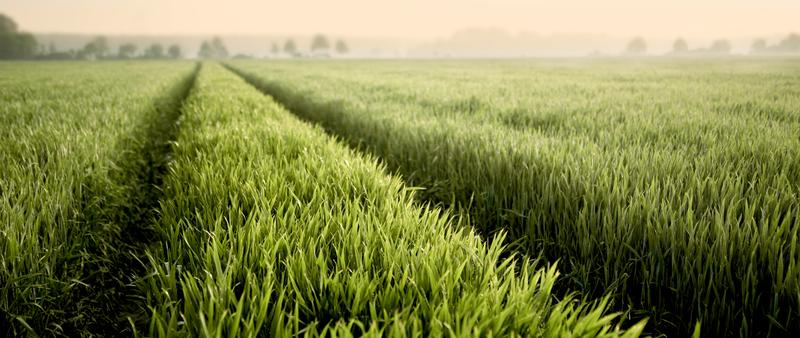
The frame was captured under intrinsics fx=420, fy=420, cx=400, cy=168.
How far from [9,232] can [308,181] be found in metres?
1.23

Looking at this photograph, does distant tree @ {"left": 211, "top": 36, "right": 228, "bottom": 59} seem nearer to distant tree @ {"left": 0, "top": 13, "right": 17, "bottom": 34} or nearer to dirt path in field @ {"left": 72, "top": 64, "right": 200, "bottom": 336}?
distant tree @ {"left": 0, "top": 13, "right": 17, "bottom": 34}

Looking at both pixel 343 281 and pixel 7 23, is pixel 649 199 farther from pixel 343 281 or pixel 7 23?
pixel 7 23

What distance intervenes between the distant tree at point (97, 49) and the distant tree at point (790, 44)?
761 ft

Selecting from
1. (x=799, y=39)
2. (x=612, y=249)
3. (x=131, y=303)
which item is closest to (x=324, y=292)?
(x=612, y=249)

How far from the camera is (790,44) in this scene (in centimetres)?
15462

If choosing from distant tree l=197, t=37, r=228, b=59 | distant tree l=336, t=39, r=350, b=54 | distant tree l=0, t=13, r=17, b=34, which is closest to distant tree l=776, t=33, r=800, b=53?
distant tree l=336, t=39, r=350, b=54

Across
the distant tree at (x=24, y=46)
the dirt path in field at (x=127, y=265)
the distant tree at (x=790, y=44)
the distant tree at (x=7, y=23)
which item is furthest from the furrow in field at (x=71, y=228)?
the distant tree at (x=790, y=44)

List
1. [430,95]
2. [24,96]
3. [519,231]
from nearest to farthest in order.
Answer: [519,231] → [430,95] → [24,96]

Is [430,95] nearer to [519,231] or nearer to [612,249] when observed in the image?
[519,231]

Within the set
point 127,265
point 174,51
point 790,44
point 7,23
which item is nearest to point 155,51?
point 174,51

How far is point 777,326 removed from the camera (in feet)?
4.67

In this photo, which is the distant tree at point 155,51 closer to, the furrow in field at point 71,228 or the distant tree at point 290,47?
the distant tree at point 290,47

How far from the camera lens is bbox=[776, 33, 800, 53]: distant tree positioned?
153250 mm

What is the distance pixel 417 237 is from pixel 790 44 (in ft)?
705
